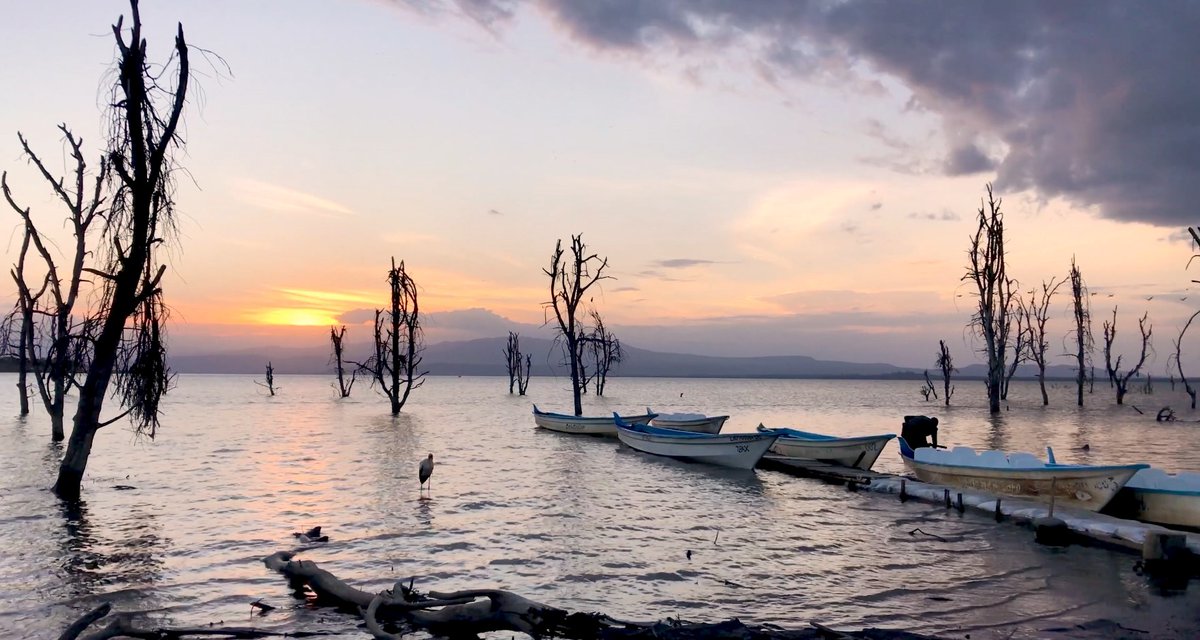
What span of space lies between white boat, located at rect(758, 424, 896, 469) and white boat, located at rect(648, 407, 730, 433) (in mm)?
5920

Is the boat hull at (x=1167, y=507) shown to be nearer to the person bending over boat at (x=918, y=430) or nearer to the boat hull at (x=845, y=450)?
the boat hull at (x=845, y=450)

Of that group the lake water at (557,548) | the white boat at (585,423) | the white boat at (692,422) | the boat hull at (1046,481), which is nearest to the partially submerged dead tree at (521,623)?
the lake water at (557,548)

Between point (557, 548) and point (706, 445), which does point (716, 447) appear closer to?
point (706, 445)

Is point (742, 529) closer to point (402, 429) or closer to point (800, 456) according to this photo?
point (800, 456)

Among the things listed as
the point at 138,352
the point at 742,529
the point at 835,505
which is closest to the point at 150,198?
the point at 138,352

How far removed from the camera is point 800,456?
25203 millimetres

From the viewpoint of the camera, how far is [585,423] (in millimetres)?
36625

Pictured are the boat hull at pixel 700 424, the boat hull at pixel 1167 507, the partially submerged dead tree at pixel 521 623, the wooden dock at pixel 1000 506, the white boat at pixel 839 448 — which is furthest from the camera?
the boat hull at pixel 700 424

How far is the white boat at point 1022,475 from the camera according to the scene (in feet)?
49.8

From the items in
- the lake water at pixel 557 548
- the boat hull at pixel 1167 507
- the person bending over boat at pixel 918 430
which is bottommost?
the lake water at pixel 557 548

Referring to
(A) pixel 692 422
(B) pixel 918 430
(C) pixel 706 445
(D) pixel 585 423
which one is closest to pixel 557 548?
(C) pixel 706 445

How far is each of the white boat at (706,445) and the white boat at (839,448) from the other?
1.07 metres

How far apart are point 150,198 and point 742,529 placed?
A: 12833mm

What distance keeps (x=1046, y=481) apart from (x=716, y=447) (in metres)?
9.78
